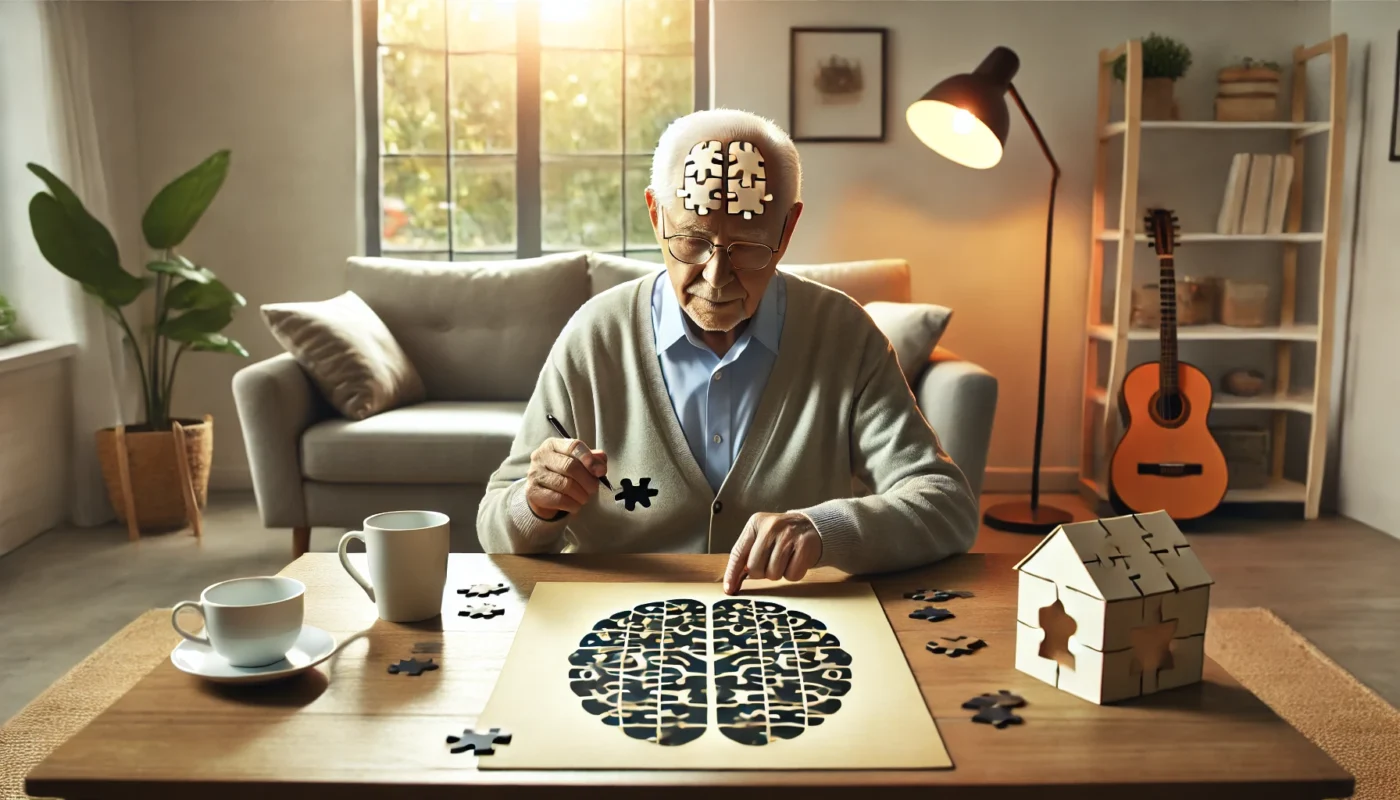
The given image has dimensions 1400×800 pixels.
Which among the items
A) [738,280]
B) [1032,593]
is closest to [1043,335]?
[738,280]

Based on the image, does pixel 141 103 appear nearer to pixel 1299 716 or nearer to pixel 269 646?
pixel 269 646

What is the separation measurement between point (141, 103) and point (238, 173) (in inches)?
16.1

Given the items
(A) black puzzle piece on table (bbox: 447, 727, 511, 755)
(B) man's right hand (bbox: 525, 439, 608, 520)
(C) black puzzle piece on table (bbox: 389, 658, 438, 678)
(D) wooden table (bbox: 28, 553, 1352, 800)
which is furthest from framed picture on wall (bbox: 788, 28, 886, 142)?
(A) black puzzle piece on table (bbox: 447, 727, 511, 755)

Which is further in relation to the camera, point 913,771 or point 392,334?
point 392,334

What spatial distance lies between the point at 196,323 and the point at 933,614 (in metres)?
3.03

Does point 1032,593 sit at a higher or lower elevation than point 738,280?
lower

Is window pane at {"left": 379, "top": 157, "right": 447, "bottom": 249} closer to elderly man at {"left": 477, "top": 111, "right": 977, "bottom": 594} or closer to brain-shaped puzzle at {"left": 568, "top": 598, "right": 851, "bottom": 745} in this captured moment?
elderly man at {"left": 477, "top": 111, "right": 977, "bottom": 594}

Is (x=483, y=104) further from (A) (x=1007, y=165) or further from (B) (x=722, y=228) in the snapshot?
(B) (x=722, y=228)

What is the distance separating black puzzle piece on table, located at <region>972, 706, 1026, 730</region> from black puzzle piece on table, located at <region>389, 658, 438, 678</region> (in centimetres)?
47

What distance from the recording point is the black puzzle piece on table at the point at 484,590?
1244 millimetres

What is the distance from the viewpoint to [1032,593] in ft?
3.29

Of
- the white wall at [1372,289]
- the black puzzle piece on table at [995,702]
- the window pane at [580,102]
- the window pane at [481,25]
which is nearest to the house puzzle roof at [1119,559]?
the black puzzle piece on table at [995,702]

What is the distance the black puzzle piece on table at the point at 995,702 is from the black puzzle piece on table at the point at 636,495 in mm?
614

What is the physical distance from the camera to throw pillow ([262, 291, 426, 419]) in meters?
3.23
